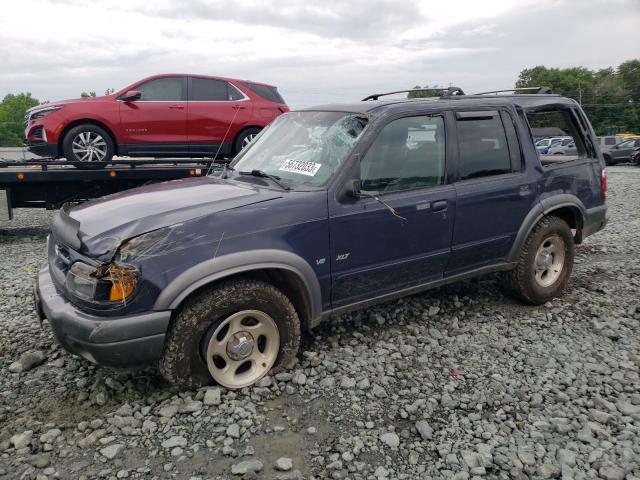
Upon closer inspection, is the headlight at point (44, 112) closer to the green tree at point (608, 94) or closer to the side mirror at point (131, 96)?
the side mirror at point (131, 96)

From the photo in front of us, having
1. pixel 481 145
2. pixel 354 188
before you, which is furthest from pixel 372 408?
pixel 481 145

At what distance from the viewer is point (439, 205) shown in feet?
12.8

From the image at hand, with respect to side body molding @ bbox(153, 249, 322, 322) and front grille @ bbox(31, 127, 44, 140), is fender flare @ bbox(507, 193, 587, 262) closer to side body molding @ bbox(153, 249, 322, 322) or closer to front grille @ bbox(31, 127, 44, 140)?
side body molding @ bbox(153, 249, 322, 322)

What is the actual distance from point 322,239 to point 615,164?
2822cm

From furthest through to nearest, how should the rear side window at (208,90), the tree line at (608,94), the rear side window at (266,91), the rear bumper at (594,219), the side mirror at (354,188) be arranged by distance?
the tree line at (608,94) → the rear side window at (266,91) → the rear side window at (208,90) → the rear bumper at (594,219) → the side mirror at (354,188)

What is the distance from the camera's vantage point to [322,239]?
3414 millimetres

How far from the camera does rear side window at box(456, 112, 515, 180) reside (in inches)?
162

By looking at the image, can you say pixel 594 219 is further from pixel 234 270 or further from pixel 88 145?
pixel 88 145

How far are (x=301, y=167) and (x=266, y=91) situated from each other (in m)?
5.62

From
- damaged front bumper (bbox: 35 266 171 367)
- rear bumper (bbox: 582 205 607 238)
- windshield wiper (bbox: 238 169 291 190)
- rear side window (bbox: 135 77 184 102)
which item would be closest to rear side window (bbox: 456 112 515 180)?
rear bumper (bbox: 582 205 607 238)

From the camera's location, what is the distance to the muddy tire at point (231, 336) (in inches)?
121

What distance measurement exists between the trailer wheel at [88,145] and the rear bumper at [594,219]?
634 cm

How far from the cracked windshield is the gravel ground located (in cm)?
134

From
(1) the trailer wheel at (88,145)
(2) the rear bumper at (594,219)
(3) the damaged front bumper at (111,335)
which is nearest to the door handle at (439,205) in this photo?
(2) the rear bumper at (594,219)
